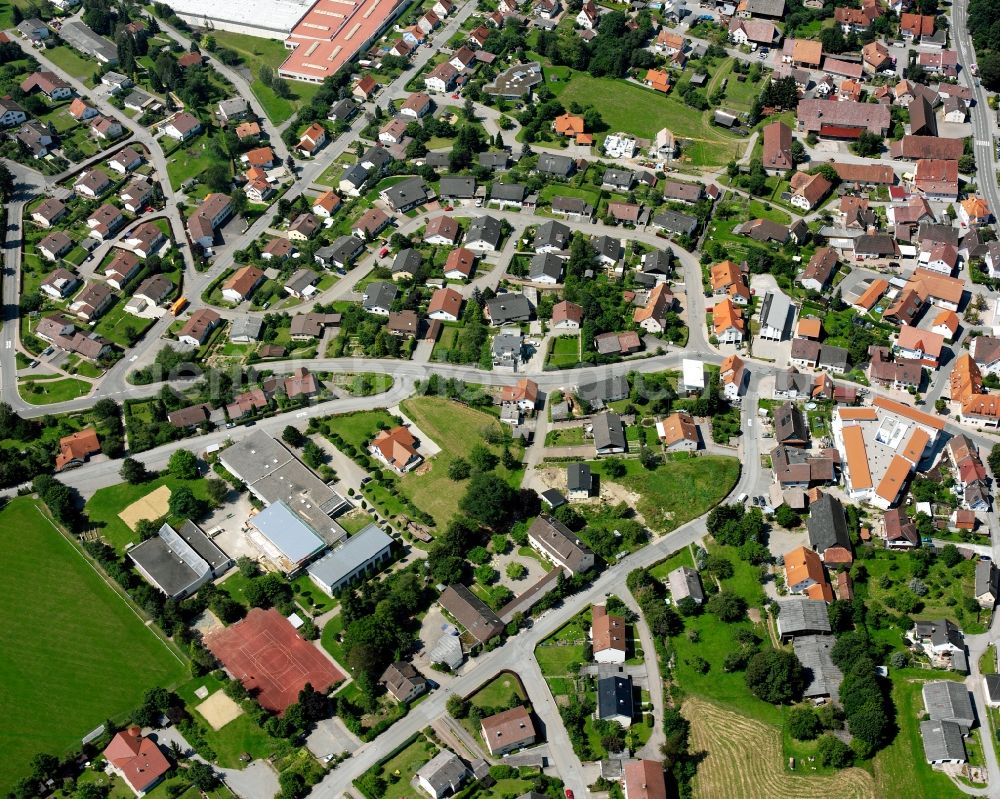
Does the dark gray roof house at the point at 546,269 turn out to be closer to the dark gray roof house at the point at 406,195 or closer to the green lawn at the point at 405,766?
the dark gray roof house at the point at 406,195

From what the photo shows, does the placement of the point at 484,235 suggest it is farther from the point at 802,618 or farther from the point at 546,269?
the point at 802,618

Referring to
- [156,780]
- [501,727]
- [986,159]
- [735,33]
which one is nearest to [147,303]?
[156,780]

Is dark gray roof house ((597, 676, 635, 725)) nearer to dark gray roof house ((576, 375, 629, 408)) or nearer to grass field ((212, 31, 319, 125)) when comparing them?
dark gray roof house ((576, 375, 629, 408))

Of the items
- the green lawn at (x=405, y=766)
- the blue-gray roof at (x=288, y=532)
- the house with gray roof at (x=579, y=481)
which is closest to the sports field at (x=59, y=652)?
the blue-gray roof at (x=288, y=532)

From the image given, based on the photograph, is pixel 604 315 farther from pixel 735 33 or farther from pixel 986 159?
pixel 735 33

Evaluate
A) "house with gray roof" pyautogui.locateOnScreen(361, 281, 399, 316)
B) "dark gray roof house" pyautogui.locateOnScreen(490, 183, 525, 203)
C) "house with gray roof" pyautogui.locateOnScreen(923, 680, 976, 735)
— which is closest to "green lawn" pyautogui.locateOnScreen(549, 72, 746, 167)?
"dark gray roof house" pyautogui.locateOnScreen(490, 183, 525, 203)

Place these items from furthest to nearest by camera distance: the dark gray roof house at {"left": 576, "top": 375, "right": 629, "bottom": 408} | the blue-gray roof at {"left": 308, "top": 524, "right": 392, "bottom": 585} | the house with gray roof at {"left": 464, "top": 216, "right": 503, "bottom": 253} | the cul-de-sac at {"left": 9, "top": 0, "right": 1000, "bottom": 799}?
1. the house with gray roof at {"left": 464, "top": 216, "right": 503, "bottom": 253}
2. the dark gray roof house at {"left": 576, "top": 375, "right": 629, "bottom": 408}
3. the blue-gray roof at {"left": 308, "top": 524, "right": 392, "bottom": 585}
4. the cul-de-sac at {"left": 9, "top": 0, "right": 1000, "bottom": 799}
